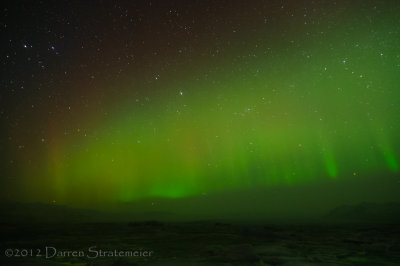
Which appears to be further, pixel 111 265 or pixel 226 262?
pixel 226 262

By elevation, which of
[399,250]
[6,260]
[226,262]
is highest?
[6,260]

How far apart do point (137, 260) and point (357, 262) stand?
42.6ft

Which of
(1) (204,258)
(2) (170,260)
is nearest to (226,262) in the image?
(1) (204,258)

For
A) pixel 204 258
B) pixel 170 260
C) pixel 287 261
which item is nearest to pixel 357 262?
pixel 287 261

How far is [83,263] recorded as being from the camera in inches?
607

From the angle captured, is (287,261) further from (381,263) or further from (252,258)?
(381,263)

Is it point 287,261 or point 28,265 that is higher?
point 28,265

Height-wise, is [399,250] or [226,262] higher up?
[226,262]

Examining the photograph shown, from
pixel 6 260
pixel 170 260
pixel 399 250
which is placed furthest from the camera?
pixel 399 250

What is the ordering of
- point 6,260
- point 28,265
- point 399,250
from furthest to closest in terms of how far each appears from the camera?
point 399,250 < point 6,260 < point 28,265

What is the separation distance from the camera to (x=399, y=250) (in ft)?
67.5

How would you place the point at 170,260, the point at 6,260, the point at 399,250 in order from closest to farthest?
the point at 6,260
the point at 170,260
the point at 399,250

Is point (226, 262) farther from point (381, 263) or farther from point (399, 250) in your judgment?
point (399, 250)

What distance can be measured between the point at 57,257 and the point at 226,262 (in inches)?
424
